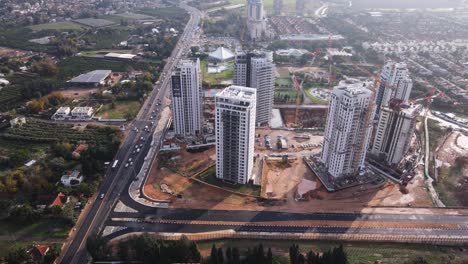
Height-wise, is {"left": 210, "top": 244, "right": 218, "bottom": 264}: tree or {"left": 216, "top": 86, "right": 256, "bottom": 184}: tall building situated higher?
{"left": 216, "top": 86, "right": 256, "bottom": 184}: tall building

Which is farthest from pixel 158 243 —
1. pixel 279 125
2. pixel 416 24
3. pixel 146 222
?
pixel 416 24

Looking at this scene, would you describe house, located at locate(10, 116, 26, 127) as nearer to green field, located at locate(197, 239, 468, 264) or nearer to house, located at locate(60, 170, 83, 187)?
house, located at locate(60, 170, 83, 187)

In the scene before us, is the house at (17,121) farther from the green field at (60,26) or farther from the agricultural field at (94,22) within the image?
the agricultural field at (94,22)

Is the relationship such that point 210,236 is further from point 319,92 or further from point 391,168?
point 319,92

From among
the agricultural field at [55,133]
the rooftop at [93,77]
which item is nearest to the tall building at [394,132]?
the agricultural field at [55,133]

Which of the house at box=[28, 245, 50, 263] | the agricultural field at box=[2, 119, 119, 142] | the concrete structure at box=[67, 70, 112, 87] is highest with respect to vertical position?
the concrete structure at box=[67, 70, 112, 87]

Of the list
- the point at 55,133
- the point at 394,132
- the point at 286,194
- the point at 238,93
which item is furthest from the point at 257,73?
the point at 55,133

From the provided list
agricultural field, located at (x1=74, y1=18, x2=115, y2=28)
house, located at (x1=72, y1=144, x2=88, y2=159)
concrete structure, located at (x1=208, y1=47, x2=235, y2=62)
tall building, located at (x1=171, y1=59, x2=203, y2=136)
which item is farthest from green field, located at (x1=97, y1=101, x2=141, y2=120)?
agricultural field, located at (x1=74, y1=18, x2=115, y2=28)
